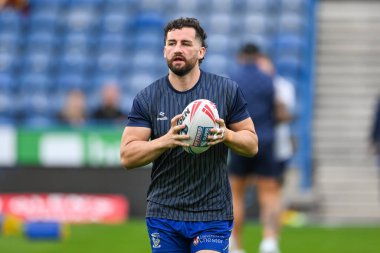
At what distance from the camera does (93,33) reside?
69.7 ft

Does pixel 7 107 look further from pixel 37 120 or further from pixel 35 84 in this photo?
pixel 35 84

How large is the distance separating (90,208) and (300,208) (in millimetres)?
3492

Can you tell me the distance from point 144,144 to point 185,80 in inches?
18.1

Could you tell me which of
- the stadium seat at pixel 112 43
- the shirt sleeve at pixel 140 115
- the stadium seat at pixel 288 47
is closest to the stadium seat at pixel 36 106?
the stadium seat at pixel 112 43

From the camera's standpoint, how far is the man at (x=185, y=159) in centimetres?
589

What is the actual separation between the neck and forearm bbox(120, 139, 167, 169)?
40cm

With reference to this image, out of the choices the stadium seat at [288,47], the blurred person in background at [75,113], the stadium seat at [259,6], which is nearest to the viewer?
the blurred person in background at [75,113]

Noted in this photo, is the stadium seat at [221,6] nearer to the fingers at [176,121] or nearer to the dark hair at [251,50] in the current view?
the dark hair at [251,50]

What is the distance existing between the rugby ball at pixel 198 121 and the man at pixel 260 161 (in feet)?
15.5

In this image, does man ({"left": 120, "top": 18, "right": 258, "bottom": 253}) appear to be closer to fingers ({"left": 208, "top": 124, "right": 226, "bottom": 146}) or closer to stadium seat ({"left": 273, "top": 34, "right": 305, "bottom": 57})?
fingers ({"left": 208, "top": 124, "right": 226, "bottom": 146})

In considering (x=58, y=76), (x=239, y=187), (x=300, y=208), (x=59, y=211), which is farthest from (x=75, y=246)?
(x=58, y=76)

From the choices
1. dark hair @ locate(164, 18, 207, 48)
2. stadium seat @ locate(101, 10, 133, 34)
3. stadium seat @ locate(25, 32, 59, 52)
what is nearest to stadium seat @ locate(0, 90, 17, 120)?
stadium seat @ locate(25, 32, 59, 52)

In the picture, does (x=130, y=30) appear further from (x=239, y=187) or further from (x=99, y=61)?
(x=239, y=187)

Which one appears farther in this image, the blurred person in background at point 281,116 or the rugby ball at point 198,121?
the blurred person in background at point 281,116
